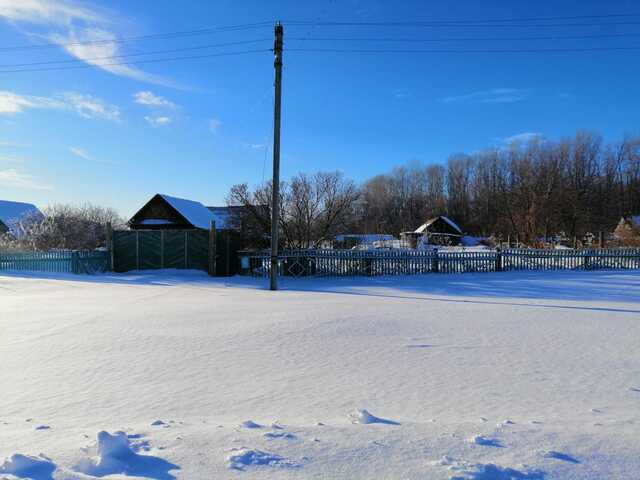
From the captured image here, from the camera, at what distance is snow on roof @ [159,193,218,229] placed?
97.8ft

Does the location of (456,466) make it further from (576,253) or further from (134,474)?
(576,253)

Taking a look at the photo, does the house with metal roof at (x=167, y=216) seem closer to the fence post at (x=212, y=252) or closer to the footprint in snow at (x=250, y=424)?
the fence post at (x=212, y=252)

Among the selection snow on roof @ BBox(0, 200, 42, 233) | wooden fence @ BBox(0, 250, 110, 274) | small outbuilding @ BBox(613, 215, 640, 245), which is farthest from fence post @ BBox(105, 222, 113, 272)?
small outbuilding @ BBox(613, 215, 640, 245)

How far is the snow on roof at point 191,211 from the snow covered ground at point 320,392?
20.0m

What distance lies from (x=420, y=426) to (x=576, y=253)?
815 inches

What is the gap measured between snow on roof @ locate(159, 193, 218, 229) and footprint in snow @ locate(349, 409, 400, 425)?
1099 inches

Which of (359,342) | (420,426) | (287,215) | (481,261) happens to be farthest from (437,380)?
(287,215)

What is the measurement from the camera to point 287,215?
76.8ft

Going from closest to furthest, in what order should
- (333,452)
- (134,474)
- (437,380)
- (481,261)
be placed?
(134,474)
(333,452)
(437,380)
(481,261)

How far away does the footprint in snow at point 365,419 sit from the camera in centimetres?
338

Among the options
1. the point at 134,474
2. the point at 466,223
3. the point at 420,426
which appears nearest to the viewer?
the point at 134,474

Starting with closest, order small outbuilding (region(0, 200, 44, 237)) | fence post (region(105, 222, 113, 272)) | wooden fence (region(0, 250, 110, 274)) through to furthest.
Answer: wooden fence (region(0, 250, 110, 274)) → fence post (region(105, 222, 113, 272)) → small outbuilding (region(0, 200, 44, 237))

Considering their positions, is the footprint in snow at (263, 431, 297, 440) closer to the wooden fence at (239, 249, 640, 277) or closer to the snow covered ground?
the snow covered ground

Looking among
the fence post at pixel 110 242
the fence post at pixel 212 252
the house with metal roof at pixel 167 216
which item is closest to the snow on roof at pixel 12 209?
the house with metal roof at pixel 167 216
